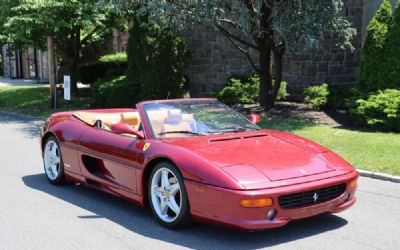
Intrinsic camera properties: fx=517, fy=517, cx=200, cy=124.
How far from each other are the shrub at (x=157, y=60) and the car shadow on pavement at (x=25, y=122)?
3281 mm

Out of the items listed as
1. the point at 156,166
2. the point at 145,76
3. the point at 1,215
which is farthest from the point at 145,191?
the point at 145,76

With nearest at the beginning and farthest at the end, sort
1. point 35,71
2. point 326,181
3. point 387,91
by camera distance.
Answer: point 326,181
point 387,91
point 35,71

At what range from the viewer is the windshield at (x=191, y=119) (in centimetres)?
576

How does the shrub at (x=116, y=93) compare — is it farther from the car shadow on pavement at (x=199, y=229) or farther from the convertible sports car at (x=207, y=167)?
the car shadow on pavement at (x=199, y=229)

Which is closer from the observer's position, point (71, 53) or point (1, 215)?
point (1, 215)

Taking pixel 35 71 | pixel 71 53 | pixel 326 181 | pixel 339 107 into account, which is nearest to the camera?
pixel 326 181

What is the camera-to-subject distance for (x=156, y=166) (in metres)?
5.27

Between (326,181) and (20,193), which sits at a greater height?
(326,181)

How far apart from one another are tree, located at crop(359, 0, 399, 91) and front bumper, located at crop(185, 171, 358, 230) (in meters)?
7.96

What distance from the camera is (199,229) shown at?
513cm

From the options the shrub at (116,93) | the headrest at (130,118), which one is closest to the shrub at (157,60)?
the shrub at (116,93)

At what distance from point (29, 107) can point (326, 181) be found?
16.1m

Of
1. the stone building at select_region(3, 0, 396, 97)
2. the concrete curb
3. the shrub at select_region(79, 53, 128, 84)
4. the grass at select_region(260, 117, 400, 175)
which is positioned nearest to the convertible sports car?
the concrete curb

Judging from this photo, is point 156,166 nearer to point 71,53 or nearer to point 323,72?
point 323,72
